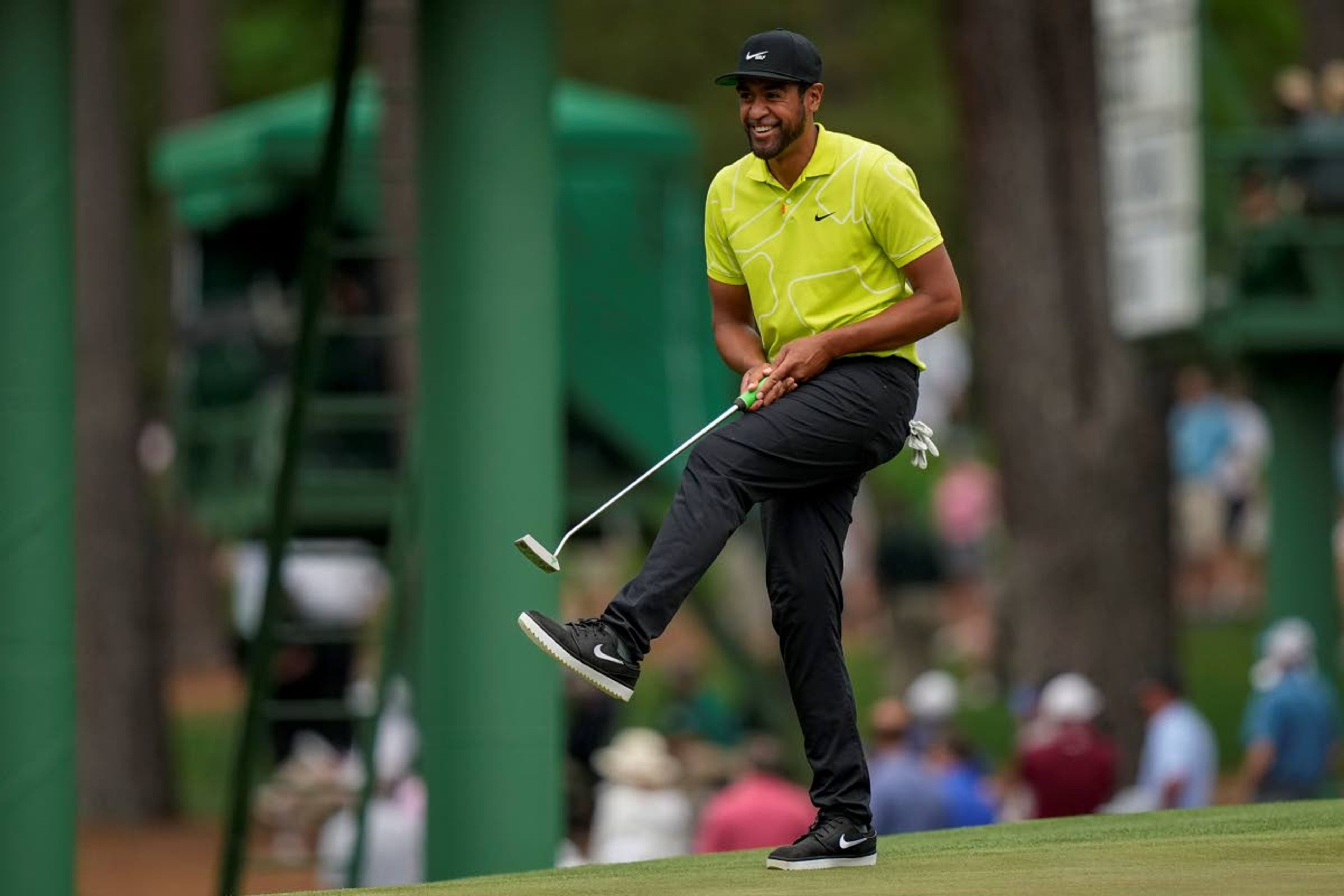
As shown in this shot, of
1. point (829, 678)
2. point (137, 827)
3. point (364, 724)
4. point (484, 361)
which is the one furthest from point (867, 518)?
point (829, 678)

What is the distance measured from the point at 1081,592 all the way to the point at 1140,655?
0.64m

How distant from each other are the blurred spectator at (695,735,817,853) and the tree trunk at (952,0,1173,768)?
6.79 metres

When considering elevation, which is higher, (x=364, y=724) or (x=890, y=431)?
(x=890, y=431)

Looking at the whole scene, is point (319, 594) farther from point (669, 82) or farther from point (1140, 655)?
point (669, 82)

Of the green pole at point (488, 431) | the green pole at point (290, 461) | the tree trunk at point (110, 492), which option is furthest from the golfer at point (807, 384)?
the tree trunk at point (110, 492)

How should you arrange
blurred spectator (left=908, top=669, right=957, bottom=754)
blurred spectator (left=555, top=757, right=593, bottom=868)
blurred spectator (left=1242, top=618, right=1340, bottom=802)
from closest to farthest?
blurred spectator (left=1242, top=618, right=1340, bottom=802)
blurred spectator (left=908, top=669, right=957, bottom=754)
blurred spectator (left=555, top=757, right=593, bottom=868)

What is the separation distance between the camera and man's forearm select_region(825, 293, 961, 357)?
7363 mm

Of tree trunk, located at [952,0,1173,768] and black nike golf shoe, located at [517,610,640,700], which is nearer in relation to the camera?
black nike golf shoe, located at [517,610,640,700]

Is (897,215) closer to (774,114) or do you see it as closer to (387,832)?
(774,114)

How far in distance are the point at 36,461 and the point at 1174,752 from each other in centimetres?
765

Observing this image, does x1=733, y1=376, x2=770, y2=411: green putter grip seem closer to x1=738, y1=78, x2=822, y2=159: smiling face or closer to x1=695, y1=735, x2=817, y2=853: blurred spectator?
x1=738, y1=78, x2=822, y2=159: smiling face

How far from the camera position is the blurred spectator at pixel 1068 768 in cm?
1472

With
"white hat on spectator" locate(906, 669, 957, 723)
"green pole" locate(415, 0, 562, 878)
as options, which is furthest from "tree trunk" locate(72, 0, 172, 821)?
"green pole" locate(415, 0, 562, 878)

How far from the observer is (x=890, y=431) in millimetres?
7488
